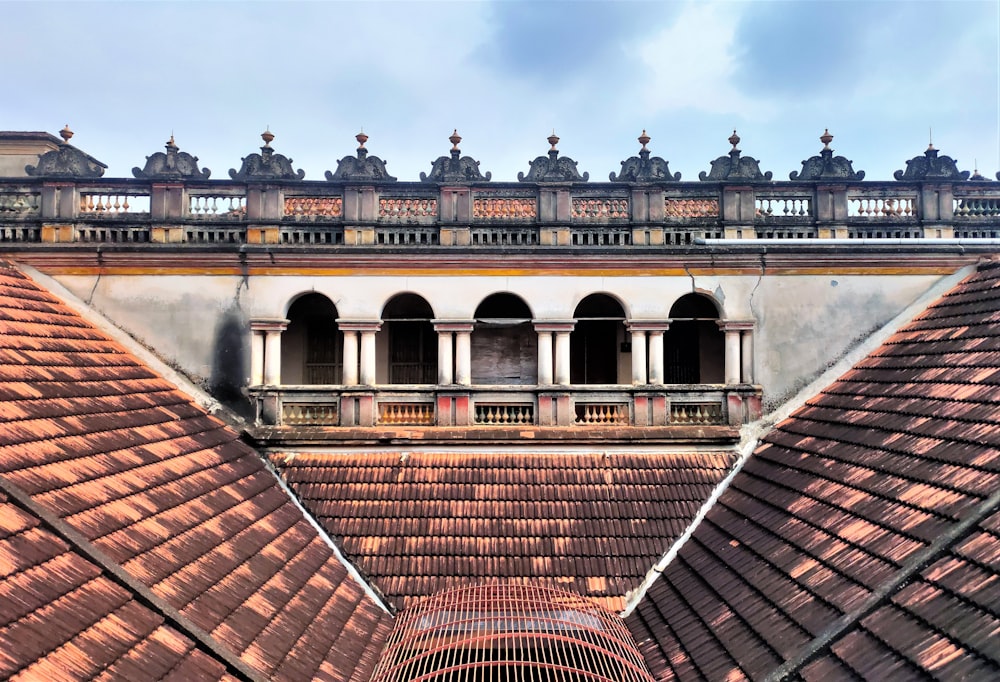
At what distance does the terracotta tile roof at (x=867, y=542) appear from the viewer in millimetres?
4398

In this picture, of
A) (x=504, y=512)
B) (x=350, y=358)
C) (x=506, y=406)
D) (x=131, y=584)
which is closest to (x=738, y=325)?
(x=506, y=406)

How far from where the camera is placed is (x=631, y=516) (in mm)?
8523

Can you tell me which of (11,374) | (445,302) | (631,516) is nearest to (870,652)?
(631,516)

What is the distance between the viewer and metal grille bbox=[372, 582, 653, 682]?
564 centimetres

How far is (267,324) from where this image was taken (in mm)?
10180

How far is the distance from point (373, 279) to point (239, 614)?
19.8 feet

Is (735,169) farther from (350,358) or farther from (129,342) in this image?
(129,342)

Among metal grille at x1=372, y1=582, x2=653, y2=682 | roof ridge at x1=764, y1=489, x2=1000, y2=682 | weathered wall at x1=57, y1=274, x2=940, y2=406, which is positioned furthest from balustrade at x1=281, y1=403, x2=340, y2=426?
roof ridge at x1=764, y1=489, x2=1000, y2=682

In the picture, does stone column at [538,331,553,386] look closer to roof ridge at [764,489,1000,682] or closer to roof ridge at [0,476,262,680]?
roof ridge at [764,489,1000,682]

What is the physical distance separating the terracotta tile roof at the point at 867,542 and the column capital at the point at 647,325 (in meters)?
2.48

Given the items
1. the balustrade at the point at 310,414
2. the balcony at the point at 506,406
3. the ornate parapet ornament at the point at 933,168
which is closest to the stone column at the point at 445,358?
the balcony at the point at 506,406

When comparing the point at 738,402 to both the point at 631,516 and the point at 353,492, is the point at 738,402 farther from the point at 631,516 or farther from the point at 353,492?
the point at 353,492

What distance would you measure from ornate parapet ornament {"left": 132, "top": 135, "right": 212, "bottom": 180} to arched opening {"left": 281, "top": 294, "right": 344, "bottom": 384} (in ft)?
9.53

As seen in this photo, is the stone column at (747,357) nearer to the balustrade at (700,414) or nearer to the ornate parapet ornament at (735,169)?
the balustrade at (700,414)
